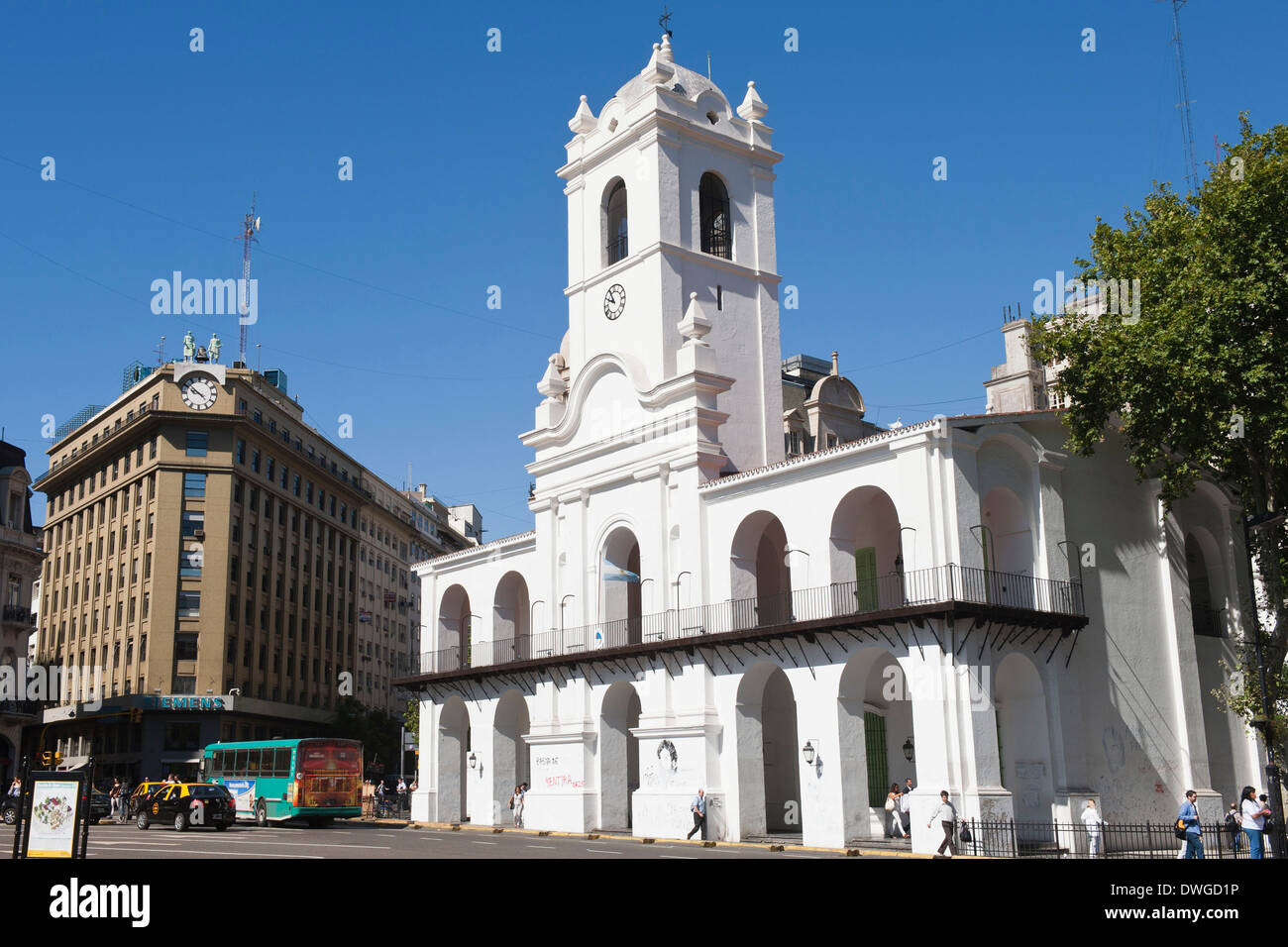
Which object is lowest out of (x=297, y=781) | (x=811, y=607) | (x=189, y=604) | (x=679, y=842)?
(x=679, y=842)

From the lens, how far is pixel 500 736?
4247 cm

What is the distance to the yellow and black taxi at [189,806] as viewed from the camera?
125ft

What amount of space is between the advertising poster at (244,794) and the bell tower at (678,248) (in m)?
16.3

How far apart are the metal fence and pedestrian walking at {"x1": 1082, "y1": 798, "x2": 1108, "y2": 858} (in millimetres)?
49

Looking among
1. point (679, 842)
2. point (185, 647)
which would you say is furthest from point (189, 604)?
point (679, 842)

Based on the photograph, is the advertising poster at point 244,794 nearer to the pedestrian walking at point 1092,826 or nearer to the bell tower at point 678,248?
the bell tower at point 678,248

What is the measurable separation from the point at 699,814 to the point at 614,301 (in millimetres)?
17339

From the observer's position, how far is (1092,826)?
1027 inches

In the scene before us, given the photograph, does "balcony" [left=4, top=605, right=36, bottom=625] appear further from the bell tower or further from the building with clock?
the bell tower

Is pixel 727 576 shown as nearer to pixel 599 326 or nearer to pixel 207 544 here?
pixel 599 326

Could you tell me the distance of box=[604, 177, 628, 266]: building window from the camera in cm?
4162

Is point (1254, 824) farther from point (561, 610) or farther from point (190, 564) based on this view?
point (190, 564)

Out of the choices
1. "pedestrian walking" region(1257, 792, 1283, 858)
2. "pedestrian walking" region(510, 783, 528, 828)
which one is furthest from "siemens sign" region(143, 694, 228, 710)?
"pedestrian walking" region(1257, 792, 1283, 858)
